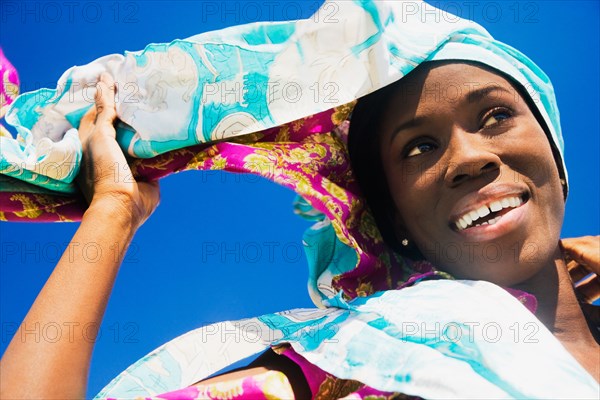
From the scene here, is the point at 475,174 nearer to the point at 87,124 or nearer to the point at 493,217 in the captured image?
the point at 493,217

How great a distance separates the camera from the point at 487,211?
1580 millimetres

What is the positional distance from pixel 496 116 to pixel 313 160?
46 centimetres

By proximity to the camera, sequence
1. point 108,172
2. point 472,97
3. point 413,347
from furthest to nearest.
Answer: point 472,97 → point 108,172 → point 413,347

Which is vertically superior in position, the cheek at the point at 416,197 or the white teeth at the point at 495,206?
the cheek at the point at 416,197

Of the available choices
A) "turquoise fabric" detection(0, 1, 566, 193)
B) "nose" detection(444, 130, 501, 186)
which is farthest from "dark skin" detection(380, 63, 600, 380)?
"turquoise fabric" detection(0, 1, 566, 193)

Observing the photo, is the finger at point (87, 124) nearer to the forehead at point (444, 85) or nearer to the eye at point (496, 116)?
the forehead at point (444, 85)

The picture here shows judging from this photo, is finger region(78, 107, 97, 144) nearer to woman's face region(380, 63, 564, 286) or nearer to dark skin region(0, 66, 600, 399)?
dark skin region(0, 66, 600, 399)

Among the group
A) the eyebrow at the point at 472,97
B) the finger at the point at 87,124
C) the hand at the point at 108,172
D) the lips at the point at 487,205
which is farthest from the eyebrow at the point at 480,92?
the finger at the point at 87,124

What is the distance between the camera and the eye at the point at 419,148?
5.52 ft

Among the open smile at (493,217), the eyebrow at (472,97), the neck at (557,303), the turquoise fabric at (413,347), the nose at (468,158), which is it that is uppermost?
the eyebrow at (472,97)

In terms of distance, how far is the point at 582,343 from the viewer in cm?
159

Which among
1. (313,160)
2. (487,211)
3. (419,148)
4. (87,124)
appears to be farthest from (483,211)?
(87,124)

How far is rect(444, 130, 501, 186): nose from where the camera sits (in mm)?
1563

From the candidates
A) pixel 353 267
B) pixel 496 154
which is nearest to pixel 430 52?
pixel 496 154
